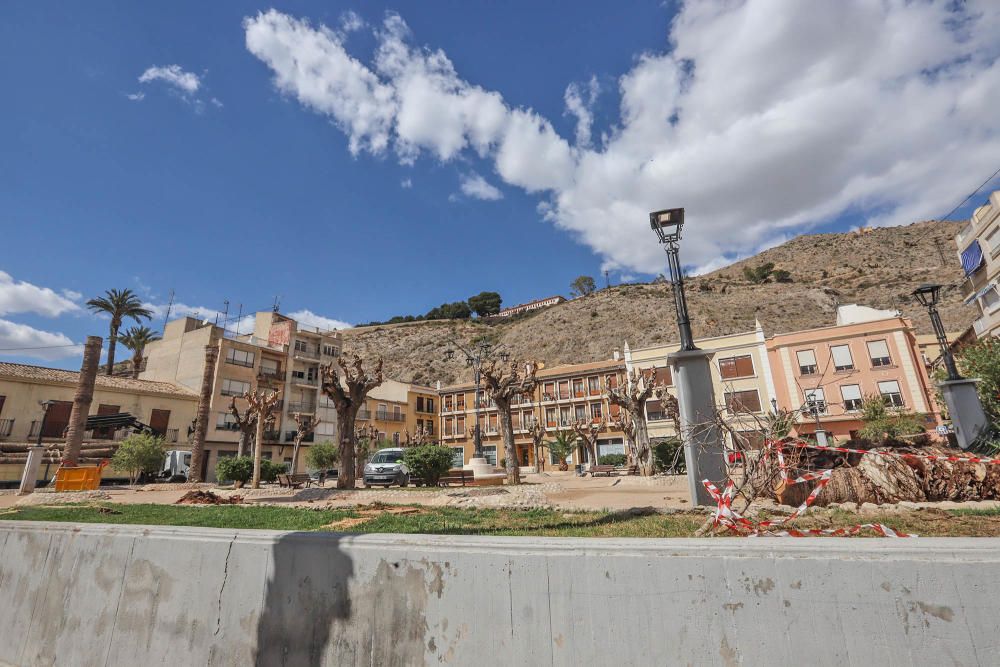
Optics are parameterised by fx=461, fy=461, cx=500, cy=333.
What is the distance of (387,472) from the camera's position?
64.4 feet

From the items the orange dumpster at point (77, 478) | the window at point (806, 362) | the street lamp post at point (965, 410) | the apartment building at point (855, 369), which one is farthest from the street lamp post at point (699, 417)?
the window at point (806, 362)

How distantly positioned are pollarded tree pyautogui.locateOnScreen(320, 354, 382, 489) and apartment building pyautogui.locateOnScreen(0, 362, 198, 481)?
73.7 ft

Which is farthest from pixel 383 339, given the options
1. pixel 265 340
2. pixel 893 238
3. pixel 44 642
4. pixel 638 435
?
pixel 893 238

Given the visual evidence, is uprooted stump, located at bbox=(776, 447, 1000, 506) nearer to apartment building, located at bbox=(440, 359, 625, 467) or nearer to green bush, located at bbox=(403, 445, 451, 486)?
green bush, located at bbox=(403, 445, 451, 486)

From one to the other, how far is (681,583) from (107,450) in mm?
38870

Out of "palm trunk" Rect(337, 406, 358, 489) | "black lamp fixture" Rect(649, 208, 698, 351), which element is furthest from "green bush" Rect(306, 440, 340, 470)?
"black lamp fixture" Rect(649, 208, 698, 351)

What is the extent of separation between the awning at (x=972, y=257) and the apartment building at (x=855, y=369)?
23.3 feet

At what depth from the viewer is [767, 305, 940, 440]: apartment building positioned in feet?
107

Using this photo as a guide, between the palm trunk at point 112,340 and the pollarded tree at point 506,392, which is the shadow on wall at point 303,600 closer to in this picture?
the pollarded tree at point 506,392

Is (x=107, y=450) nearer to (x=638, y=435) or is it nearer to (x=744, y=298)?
(x=638, y=435)

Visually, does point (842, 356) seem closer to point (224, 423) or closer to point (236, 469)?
point (236, 469)

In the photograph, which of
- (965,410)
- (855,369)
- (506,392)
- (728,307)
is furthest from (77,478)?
(728,307)

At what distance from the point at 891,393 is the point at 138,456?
48206mm

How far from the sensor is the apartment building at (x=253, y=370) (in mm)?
37469
